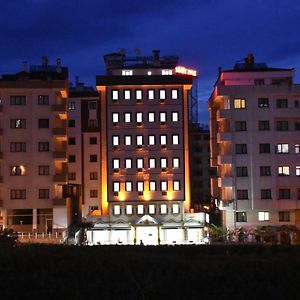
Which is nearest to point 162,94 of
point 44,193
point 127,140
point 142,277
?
point 127,140

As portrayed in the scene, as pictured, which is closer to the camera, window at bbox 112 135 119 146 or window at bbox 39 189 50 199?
window at bbox 39 189 50 199

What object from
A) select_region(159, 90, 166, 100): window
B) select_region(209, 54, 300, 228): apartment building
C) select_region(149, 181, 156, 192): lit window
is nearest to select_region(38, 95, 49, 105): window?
select_region(159, 90, 166, 100): window

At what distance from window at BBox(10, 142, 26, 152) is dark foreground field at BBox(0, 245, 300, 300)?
4100 cm

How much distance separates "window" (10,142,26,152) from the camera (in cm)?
5903

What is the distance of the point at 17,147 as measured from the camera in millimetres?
59062

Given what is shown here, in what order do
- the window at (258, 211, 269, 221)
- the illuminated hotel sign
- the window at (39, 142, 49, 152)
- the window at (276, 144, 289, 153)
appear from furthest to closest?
the illuminated hotel sign < the window at (39, 142, 49, 152) < the window at (276, 144, 289, 153) < the window at (258, 211, 269, 221)

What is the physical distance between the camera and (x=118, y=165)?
63.4m

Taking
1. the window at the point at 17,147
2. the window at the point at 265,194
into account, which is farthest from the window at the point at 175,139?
the window at the point at 17,147

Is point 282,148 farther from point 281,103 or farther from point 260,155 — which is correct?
point 281,103

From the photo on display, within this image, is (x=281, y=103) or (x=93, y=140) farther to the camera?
(x=93, y=140)

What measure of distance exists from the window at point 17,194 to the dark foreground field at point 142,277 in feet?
132

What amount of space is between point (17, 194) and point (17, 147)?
447 centimetres

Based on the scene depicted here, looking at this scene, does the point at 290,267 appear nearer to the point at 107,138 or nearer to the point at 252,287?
the point at 252,287

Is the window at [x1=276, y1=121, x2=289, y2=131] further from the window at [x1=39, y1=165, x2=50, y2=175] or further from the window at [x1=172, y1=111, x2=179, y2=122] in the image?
the window at [x1=39, y1=165, x2=50, y2=175]
